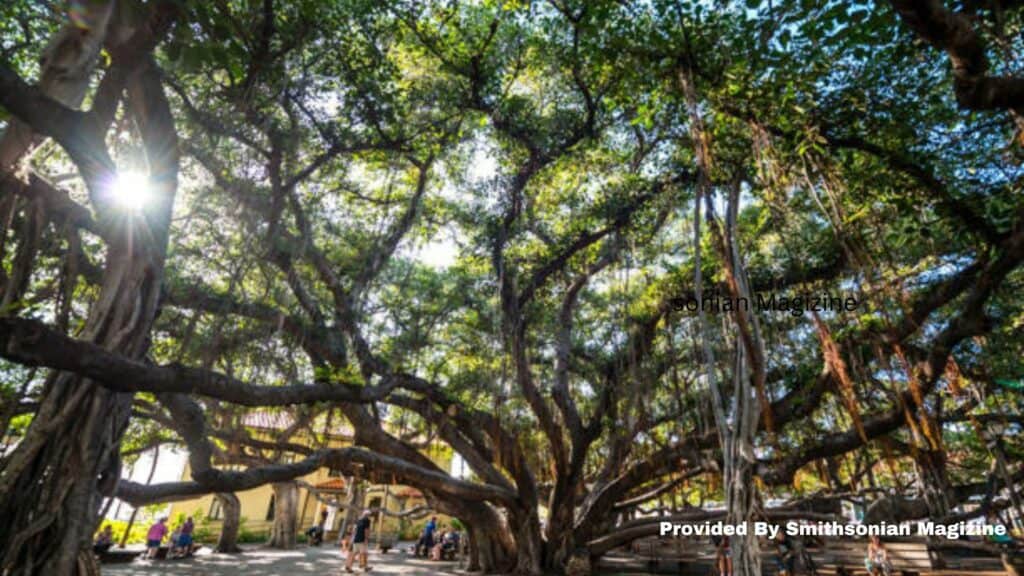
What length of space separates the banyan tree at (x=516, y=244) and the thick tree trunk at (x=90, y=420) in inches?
0.6

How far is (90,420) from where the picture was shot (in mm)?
2299

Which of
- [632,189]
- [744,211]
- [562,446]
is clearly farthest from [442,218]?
[744,211]

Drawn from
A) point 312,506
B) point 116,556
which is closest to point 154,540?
point 116,556

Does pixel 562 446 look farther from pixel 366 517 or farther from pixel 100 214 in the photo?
pixel 100 214

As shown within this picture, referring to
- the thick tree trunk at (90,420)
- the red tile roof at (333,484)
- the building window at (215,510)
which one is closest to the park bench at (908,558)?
the thick tree trunk at (90,420)

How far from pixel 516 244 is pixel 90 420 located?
4470mm

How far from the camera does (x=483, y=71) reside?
456cm

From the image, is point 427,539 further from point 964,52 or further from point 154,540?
point 964,52

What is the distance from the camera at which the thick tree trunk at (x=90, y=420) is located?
207 centimetres

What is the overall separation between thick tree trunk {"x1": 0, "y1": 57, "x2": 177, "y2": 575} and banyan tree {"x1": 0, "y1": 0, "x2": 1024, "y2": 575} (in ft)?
0.05

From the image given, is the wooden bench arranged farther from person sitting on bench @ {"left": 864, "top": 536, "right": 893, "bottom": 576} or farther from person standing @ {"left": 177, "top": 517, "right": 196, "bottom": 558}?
person standing @ {"left": 177, "top": 517, "right": 196, "bottom": 558}

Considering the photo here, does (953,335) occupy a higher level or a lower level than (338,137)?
lower

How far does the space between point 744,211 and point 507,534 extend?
5538 mm

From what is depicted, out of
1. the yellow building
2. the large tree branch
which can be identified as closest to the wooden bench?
the large tree branch
